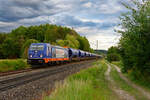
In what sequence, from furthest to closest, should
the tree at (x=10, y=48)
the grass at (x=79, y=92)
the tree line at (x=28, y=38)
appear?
the tree at (x=10, y=48)
the tree line at (x=28, y=38)
the grass at (x=79, y=92)

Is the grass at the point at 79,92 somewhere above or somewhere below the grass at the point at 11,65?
below

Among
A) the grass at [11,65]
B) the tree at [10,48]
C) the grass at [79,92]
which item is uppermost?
the tree at [10,48]

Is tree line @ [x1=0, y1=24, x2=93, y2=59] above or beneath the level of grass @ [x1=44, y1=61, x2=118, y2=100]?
above

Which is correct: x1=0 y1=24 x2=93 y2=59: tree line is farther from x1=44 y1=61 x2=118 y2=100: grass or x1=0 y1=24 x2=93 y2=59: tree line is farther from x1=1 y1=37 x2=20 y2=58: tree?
x1=44 y1=61 x2=118 y2=100: grass

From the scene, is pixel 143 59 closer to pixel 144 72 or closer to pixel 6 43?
pixel 144 72

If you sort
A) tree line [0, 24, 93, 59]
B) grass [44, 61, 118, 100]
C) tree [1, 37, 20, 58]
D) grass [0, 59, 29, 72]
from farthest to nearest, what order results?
tree [1, 37, 20, 58] → tree line [0, 24, 93, 59] → grass [0, 59, 29, 72] → grass [44, 61, 118, 100]

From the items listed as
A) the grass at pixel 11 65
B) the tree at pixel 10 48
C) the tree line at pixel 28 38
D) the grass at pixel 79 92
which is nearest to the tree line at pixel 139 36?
the grass at pixel 79 92

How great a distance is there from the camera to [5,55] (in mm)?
84250

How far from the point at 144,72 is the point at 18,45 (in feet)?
249

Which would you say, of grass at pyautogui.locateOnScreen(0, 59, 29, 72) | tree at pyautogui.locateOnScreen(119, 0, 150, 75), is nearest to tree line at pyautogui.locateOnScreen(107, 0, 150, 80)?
tree at pyautogui.locateOnScreen(119, 0, 150, 75)

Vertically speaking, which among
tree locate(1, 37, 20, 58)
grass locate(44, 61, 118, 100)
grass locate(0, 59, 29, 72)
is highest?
tree locate(1, 37, 20, 58)

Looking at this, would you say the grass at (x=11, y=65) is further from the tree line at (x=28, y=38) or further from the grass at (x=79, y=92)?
the tree line at (x=28, y=38)

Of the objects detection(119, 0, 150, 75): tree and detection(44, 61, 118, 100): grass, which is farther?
detection(119, 0, 150, 75): tree

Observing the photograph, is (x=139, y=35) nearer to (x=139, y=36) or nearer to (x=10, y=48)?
(x=139, y=36)
